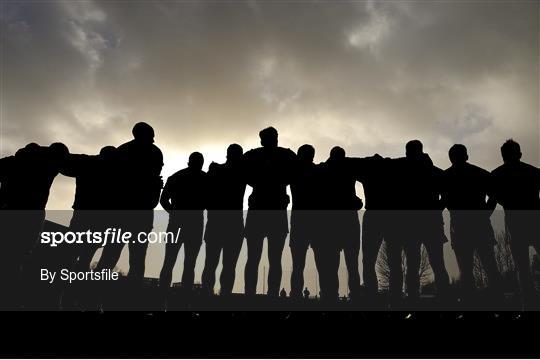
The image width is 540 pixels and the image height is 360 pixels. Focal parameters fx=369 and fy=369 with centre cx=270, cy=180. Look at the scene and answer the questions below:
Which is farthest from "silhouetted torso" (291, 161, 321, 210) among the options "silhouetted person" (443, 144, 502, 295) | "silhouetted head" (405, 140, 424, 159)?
"silhouetted person" (443, 144, 502, 295)

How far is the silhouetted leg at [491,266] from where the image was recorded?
6.02m

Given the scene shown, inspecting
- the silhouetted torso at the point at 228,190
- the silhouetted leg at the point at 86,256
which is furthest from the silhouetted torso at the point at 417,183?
the silhouetted leg at the point at 86,256

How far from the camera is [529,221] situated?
20.0ft

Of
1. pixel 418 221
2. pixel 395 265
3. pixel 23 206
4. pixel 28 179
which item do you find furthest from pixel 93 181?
pixel 418 221

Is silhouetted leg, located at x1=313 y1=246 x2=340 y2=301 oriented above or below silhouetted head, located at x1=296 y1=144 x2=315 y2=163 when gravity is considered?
below

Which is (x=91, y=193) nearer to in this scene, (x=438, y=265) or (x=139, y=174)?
(x=139, y=174)

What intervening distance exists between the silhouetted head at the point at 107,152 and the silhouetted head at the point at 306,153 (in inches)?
127

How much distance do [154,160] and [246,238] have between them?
6.81 ft

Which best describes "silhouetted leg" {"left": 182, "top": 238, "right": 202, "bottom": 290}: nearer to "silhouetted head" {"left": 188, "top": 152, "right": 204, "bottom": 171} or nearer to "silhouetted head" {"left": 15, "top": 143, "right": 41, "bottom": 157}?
"silhouetted head" {"left": 188, "top": 152, "right": 204, "bottom": 171}

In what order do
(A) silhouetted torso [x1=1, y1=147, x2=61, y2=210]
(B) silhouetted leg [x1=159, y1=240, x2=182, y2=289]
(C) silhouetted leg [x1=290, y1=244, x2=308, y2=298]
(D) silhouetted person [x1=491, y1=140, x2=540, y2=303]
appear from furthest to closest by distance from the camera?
(B) silhouetted leg [x1=159, y1=240, x2=182, y2=289], (C) silhouetted leg [x1=290, y1=244, x2=308, y2=298], (D) silhouetted person [x1=491, y1=140, x2=540, y2=303], (A) silhouetted torso [x1=1, y1=147, x2=61, y2=210]

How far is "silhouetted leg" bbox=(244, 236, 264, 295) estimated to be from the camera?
5.98 meters

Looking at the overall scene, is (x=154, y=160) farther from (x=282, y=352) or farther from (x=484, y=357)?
(x=484, y=357)

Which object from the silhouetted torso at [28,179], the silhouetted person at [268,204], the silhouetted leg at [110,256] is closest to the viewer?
the silhouetted leg at [110,256]

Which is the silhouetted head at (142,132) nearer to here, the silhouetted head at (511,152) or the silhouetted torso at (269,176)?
the silhouetted torso at (269,176)
